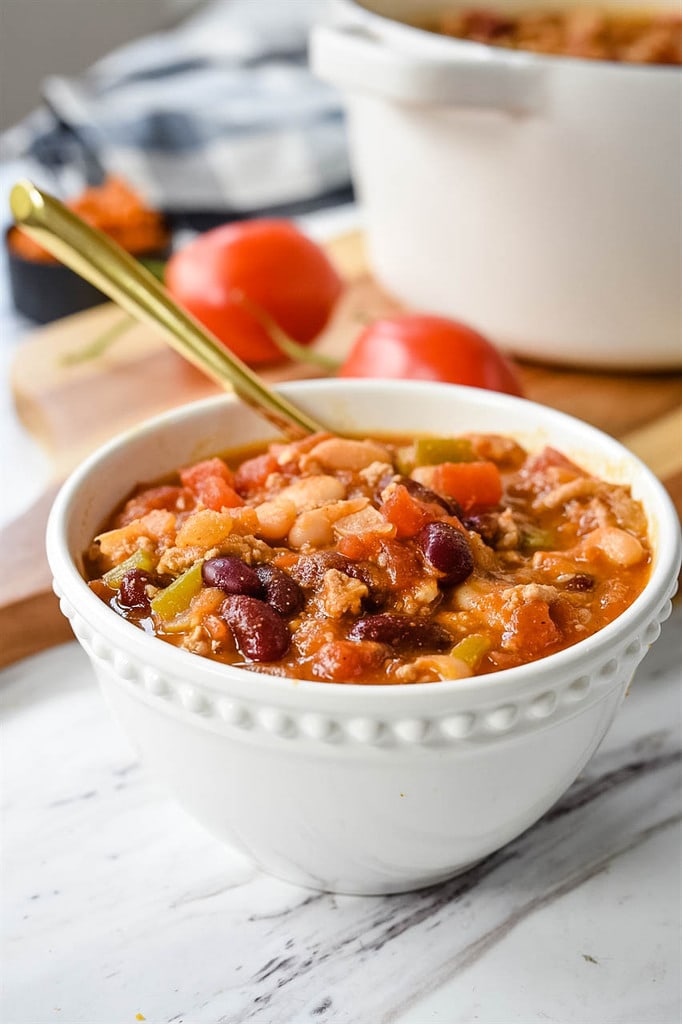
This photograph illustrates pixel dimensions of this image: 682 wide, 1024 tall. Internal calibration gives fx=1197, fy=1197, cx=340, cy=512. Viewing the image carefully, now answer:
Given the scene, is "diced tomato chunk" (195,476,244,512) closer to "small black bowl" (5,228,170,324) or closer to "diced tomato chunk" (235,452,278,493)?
"diced tomato chunk" (235,452,278,493)

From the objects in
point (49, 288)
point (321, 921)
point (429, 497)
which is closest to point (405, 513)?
point (429, 497)

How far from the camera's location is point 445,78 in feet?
8.96

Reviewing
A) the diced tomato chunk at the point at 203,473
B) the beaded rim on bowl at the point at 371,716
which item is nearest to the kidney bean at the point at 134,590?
the beaded rim on bowl at the point at 371,716

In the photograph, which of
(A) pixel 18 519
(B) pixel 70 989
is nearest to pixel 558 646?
(B) pixel 70 989

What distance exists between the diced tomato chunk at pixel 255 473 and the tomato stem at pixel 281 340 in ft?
3.70

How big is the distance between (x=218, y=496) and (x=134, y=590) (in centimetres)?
35

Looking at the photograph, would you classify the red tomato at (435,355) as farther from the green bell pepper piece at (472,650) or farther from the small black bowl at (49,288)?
the green bell pepper piece at (472,650)

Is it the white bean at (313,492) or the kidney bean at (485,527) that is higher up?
the white bean at (313,492)

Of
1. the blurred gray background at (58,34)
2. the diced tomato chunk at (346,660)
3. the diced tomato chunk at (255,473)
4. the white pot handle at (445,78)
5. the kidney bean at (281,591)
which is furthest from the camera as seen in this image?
the blurred gray background at (58,34)

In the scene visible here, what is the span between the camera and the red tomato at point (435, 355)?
2955 millimetres

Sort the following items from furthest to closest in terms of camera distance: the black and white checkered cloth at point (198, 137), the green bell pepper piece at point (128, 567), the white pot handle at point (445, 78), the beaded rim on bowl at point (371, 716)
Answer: the black and white checkered cloth at point (198, 137) → the white pot handle at point (445, 78) → the green bell pepper piece at point (128, 567) → the beaded rim on bowl at point (371, 716)

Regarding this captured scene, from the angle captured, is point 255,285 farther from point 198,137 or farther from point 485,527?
point 485,527

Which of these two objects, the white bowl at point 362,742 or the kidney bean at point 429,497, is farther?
the kidney bean at point 429,497

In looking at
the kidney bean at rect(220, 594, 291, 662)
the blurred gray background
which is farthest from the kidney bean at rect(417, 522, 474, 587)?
the blurred gray background
